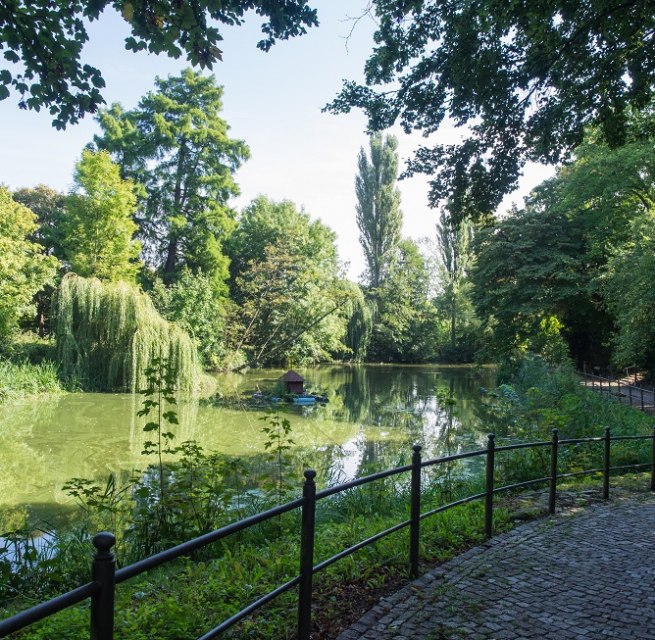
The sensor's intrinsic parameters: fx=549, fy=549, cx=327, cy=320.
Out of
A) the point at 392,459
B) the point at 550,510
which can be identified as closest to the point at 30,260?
the point at 392,459

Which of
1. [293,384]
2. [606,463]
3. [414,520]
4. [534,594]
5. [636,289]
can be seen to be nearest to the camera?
[534,594]

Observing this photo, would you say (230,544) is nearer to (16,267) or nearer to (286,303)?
(16,267)

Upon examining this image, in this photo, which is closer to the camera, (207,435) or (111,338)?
(207,435)

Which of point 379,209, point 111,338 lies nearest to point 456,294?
point 379,209

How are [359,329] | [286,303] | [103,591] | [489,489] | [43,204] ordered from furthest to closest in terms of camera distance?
[359,329] < [43,204] < [286,303] < [489,489] < [103,591]

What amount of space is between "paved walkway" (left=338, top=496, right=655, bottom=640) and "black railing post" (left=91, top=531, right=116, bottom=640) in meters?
2.04

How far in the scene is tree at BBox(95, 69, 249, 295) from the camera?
34.1 m

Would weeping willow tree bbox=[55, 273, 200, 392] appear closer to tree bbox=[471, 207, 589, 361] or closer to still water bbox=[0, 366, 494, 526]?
still water bbox=[0, 366, 494, 526]

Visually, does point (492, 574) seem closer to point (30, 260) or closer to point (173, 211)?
point (30, 260)

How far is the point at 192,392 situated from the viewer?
21.2m

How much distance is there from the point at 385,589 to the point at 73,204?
2862cm

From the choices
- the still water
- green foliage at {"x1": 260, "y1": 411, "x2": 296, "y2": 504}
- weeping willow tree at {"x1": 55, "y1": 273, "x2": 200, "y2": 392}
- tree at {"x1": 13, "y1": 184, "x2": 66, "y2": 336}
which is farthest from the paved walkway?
tree at {"x1": 13, "y1": 184, "x2": 66, "y2": 336}

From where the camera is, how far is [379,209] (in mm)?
54438

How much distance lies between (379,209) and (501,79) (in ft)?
157
